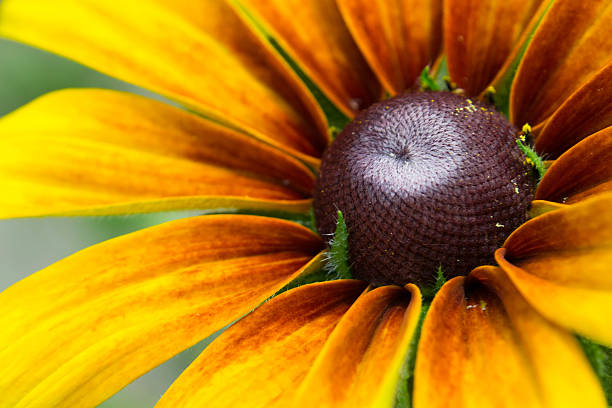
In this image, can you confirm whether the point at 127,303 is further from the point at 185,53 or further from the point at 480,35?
the point at 480,35

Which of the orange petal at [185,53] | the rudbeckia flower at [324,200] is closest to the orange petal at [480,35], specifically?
the rudbeckia flower at [324,200]

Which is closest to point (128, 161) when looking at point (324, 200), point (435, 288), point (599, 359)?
A: point (324, 200)

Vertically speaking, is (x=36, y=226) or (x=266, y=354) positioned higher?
(x=36, y=226)

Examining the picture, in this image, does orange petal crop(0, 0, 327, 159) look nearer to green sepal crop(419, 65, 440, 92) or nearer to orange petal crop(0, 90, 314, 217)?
orange petal crop(0, 90, 314, 217)

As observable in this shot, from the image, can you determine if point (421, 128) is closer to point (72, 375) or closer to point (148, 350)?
point (148, 350)

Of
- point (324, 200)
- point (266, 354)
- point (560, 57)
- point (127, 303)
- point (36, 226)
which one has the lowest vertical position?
point (266, 354)

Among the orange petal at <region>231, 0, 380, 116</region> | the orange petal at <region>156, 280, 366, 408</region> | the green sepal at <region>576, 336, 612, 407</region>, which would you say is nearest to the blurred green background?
the orange petal at <region>231, 0, 380, 116</region>
